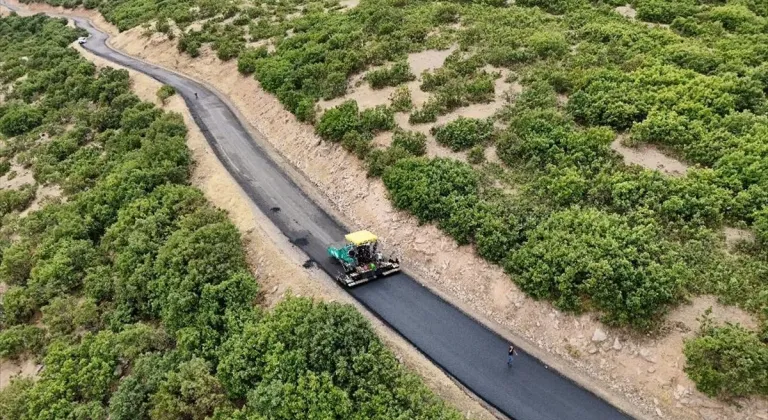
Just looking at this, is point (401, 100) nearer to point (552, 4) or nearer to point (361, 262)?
point (361, 262)

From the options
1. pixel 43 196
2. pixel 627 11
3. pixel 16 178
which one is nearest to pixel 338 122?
pixel 43 196

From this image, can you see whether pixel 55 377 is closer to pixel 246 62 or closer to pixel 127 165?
pixel 127 165

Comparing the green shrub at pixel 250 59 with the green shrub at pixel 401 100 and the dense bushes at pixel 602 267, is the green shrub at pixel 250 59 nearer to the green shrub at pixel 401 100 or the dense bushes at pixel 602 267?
the green shrub at pixel 401 100

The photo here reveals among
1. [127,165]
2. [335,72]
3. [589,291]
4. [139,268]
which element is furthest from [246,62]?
[589,291]

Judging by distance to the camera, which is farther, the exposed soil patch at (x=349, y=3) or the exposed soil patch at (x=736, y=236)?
the exposed soil patch at (x=349, y=3)

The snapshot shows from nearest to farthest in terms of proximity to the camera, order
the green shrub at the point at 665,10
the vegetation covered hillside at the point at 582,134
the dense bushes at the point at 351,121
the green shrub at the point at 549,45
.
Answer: the vegetation covered hillside at the point at 582,134 → the dense bushes at the point at 351,121 → the green shrub at the point at 549,45 → the green shrub at the point at 665,10

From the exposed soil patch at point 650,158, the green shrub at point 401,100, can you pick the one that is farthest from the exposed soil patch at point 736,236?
the green shrub at point 401,100
